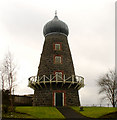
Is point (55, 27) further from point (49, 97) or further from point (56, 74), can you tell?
point (49, 97)

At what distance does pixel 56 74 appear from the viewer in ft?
92.3

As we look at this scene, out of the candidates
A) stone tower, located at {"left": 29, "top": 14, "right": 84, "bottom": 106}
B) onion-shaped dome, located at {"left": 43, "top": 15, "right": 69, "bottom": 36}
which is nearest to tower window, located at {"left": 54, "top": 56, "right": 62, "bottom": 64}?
stone tower, located at {"left": 29, "top": 14, "right": 84, "bottom": 106}

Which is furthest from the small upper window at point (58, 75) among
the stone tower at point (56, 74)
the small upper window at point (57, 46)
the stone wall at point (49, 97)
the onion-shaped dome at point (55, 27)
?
the onion-shaped dome at point (55, 27)

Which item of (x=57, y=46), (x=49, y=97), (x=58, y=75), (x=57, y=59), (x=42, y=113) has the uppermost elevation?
(x=57, y=46)

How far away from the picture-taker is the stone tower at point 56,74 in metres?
27.5

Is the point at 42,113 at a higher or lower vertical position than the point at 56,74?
lower

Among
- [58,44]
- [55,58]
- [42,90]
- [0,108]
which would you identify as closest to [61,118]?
[0,108]

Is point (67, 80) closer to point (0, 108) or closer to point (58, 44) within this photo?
point (58, 44)

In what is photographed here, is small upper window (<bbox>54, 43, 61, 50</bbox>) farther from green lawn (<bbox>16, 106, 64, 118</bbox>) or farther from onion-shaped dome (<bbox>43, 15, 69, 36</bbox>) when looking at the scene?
green lawn (<bbox>16, 106, 64, 118</bbox>)

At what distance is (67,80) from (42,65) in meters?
4.91

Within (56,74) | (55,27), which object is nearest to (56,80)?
(56,74)

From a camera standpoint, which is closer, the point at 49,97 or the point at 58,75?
the point at 49,97

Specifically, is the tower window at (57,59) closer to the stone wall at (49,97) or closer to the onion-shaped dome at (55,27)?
the stone wall at (49,97)

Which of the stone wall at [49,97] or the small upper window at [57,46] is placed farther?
the small upper window at [57,46]
